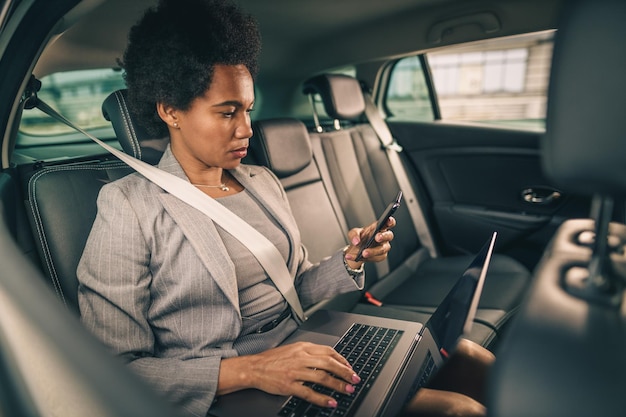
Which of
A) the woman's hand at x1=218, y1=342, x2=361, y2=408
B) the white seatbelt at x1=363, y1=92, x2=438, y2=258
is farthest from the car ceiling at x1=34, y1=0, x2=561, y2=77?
the woman's hand at x1=218, y1=342, x2=361, y2=408

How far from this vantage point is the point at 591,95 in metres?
0.48

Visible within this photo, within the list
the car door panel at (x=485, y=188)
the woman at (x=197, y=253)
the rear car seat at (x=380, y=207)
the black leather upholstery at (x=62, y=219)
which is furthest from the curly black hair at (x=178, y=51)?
the car door panel at (x=485, y=188)

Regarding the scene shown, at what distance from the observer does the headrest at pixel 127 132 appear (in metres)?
1.21

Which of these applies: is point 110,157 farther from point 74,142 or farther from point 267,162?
point 74,142

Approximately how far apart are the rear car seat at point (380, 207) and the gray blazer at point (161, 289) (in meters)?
0.98

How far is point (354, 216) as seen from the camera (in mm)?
2092

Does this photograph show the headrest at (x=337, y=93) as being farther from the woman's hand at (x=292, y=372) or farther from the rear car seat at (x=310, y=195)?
the woman's hand at (x=292, y=372)

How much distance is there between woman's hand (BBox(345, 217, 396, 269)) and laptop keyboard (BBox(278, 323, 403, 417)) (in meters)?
0.19

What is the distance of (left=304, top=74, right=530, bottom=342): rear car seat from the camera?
6.18 feet

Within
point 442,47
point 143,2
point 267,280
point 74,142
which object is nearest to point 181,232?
point 267,280

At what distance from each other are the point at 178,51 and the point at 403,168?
5.46 feet

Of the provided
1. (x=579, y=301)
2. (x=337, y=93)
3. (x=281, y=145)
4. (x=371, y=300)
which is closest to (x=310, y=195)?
(x=281, y=145)

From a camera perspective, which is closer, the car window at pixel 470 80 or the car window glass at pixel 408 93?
the car window at pixel 470 80

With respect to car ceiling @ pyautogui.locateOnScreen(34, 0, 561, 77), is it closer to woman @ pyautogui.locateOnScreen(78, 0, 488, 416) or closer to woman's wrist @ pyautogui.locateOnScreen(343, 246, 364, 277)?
woman @ pyautogui.locateOnScreen(78, 0, 488, 416)
